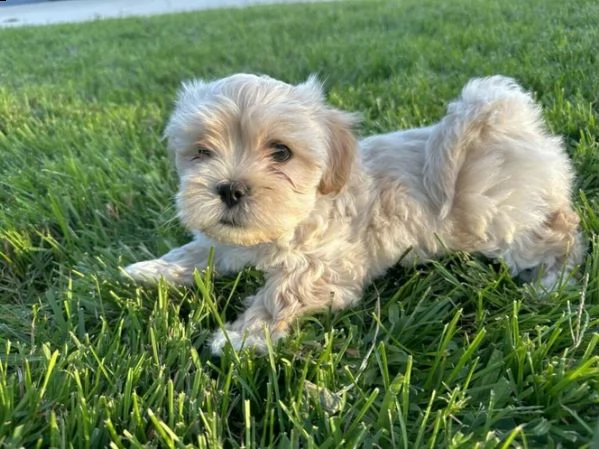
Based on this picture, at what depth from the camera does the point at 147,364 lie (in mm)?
1754

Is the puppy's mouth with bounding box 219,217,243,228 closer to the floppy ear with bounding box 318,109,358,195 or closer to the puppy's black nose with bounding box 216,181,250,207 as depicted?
the puppy's black nose with bounding box 216,181,250,207

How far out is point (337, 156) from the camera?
217cm

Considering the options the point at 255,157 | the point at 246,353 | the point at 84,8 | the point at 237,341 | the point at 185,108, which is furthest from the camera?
the point at 84,8

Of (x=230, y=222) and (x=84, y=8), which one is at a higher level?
(x=230, y=222)

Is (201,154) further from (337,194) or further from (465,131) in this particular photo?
(465,131)

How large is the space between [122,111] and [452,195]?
313 centimetres

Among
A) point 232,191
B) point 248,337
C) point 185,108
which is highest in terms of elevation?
point 185,108

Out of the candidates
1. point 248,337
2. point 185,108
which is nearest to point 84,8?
point 185,108

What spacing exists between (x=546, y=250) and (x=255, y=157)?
3.83ft

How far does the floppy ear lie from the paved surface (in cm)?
1309

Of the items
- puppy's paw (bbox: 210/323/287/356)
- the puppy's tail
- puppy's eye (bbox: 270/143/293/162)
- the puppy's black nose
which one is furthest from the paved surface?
puppy's paw (bbox: 210/323/287/356)

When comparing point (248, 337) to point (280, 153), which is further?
point (280, 153)

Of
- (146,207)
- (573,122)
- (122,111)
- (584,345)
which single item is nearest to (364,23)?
(122,111)

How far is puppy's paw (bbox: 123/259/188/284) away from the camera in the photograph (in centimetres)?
225
